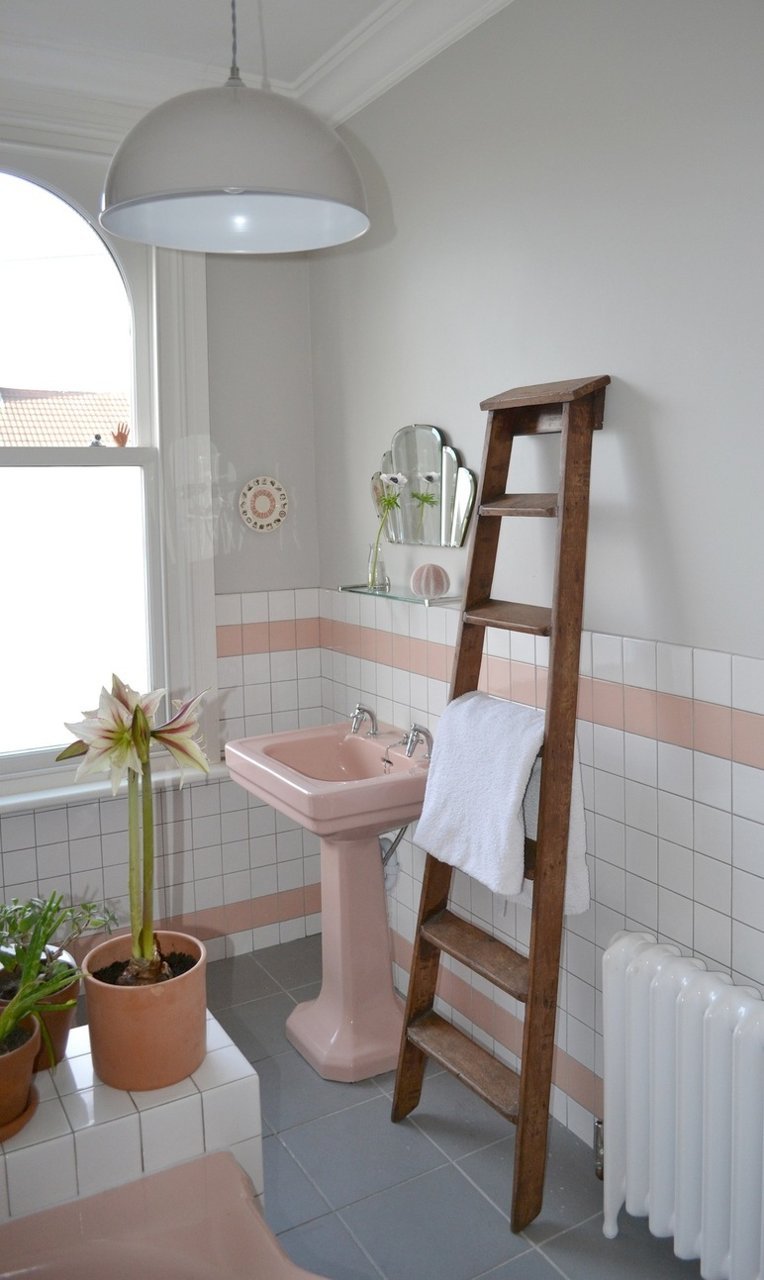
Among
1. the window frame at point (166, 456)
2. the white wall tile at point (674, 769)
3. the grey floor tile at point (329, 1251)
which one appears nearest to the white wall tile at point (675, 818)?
the white wall tile at point (674, 769)

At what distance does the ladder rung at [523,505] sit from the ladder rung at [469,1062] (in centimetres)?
129

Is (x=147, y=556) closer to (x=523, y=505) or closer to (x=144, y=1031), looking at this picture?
(x=523, y=505)

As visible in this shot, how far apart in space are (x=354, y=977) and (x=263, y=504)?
159cm

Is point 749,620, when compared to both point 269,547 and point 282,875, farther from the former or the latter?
point 282,875

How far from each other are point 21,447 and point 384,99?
1.50 metres

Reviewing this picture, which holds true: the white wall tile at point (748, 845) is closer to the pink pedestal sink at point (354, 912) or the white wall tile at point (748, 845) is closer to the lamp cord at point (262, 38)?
the pink pedestal sink at point (354, 912)

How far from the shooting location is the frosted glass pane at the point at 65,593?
321cm

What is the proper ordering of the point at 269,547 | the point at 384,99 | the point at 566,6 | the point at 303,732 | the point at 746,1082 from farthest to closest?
the point at 269,547, the point at 303,732, the point at 384,99, the point at 566,6, the point at 746,1082

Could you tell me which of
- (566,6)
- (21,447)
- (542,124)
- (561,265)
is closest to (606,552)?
(561,265)

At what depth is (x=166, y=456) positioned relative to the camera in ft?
10.9

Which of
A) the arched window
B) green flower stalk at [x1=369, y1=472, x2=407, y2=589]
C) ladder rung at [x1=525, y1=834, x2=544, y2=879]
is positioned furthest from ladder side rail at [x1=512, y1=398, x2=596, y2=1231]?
the arched window

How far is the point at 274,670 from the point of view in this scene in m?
3.61

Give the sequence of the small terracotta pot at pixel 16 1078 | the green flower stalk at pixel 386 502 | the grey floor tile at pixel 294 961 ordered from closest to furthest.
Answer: the small terracotta pot at pixel 16 1078 → the green flower stalk at pixel 386 502 → the grey floor tile at pixel 294 961

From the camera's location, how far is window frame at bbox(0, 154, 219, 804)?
10.5 ft
